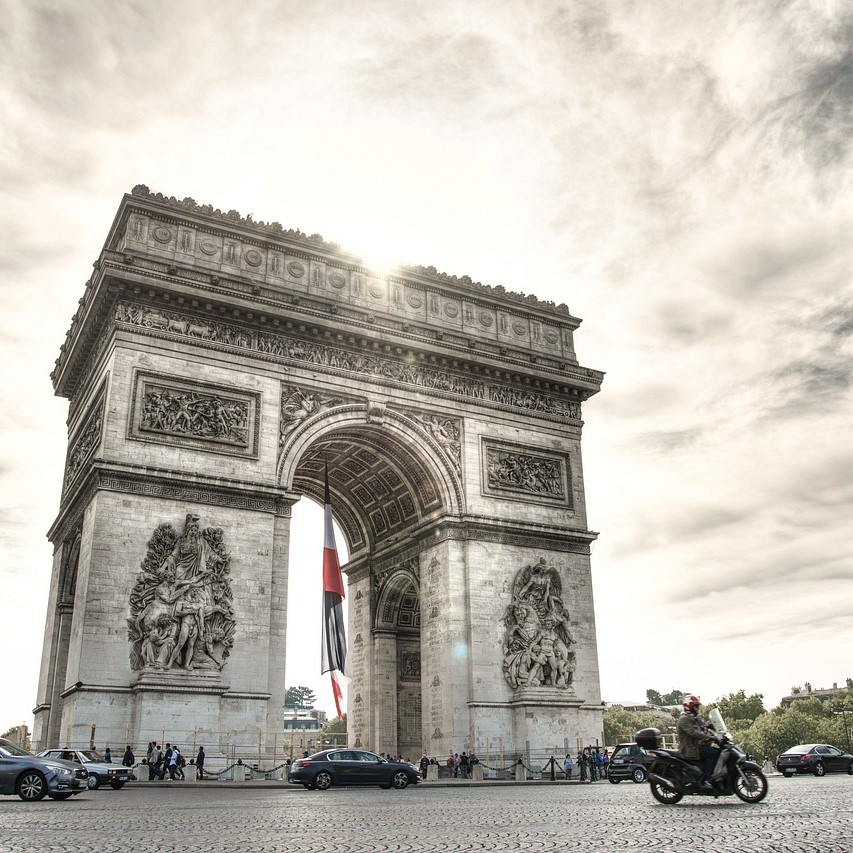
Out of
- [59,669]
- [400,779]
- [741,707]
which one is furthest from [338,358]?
[741,707]

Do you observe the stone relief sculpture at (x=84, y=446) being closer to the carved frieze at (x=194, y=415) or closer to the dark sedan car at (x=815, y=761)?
the carved frieze at (x=194, y=415)

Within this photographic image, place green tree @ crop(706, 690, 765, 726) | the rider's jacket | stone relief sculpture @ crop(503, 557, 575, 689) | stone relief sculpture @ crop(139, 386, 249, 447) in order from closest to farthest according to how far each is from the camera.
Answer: the rider's jacket < stone relief sculpture @ crop(139, 386, 249, 447) < stone relief sculpture @ crop(503, 557, 575, 689) < green tree @ crop(706, 690, 765, 726)

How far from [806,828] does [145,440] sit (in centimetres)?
2247

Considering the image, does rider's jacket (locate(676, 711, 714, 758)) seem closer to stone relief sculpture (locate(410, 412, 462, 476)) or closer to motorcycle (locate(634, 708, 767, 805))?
motorcycle (locate(634, 708, 767, 805))

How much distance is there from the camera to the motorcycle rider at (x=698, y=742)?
485 inches

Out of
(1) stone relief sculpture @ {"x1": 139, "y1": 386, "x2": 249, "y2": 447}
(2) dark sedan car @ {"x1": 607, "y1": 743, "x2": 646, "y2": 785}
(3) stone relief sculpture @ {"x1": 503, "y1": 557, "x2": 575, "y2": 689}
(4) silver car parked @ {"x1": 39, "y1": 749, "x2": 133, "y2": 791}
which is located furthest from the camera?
(3) stone relief sculpture @ {"x1": 503, "y1": 557, "x2": 575, "y2": 689}

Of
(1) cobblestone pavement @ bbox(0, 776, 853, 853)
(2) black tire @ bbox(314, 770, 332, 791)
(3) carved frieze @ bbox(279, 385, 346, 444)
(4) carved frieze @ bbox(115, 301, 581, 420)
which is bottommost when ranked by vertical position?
(1) cobblestone pavement @ bbox(0, 776, 853, 853)

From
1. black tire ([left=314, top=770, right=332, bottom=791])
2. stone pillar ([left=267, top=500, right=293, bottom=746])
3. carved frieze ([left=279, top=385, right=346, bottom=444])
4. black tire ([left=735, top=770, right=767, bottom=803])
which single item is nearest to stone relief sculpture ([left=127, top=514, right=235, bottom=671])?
stone pillar ([left=267, top=500, right=293, bottom=746])

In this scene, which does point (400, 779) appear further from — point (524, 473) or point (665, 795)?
point (524, 473)

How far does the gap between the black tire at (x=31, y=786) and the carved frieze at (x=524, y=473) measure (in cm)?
1968

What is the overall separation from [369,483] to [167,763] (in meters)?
14.7

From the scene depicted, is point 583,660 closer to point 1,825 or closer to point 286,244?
point 286,244

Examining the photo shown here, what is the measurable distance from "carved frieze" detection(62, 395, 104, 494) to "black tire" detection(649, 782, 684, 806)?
20.5 m

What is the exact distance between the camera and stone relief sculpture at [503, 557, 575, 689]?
103 ft
